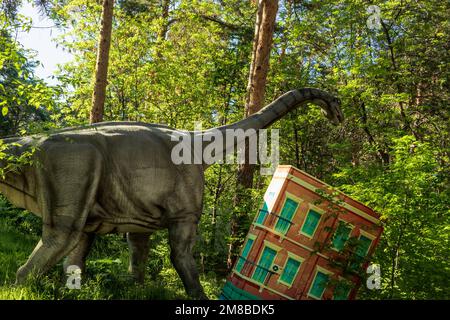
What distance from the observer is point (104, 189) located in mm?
5488

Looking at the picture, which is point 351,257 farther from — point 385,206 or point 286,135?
point 286,135

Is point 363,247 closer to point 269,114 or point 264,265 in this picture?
point 264,265

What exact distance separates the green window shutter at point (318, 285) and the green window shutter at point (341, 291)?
0.18 meters

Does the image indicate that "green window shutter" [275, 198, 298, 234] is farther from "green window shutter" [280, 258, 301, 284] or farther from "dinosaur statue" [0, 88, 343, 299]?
"dinosaur statue" [0, 88, 343, 299]

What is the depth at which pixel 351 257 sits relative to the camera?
602cm

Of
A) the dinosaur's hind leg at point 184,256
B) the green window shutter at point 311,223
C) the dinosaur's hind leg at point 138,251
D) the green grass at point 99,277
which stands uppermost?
the green window shutter at point 311,223

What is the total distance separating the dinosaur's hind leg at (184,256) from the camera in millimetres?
5750

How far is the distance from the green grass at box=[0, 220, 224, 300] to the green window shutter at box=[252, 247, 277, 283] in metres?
0.97

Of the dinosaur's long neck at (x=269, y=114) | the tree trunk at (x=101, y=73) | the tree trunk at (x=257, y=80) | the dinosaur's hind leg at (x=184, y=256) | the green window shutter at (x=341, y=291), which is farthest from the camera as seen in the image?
the tree trunk at (x=101, y=73)

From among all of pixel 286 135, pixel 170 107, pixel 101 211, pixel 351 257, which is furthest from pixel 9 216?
pixel 351 257

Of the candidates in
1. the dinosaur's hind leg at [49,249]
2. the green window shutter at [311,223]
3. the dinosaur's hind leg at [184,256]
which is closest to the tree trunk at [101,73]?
the dinosaur's hind leg at [184,256]

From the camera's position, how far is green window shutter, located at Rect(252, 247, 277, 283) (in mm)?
6070

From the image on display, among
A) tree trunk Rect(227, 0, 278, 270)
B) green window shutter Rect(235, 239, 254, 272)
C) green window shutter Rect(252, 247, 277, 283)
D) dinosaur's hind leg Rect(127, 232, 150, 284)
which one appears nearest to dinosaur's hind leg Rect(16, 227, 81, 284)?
dinosaur's hind leg Rect(127, 232, 150, 284)

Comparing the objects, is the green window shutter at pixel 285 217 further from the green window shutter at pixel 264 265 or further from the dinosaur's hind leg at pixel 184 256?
the dinosaur's hind leg at pixel 184 256
